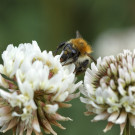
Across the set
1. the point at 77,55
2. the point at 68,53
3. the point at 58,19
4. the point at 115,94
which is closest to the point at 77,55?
the point at 77,55

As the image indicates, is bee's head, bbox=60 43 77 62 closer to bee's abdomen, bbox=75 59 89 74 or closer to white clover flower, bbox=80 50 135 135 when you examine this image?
bee's abdomen, bbox=75 59 89 74

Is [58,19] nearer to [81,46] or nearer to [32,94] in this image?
[81,46]

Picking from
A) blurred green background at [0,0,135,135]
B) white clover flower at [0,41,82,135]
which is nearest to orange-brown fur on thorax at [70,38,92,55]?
white clover flower at [0,41,82,135]

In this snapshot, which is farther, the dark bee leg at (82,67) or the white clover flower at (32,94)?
the dark bee leg at (82,67)

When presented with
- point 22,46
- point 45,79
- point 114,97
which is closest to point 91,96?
point 114,97

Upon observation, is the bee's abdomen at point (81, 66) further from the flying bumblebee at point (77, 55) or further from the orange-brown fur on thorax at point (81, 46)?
the orange-brown fur on thorax at point (81, 46)

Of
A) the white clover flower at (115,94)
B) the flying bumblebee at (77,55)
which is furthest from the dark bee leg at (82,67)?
the white clover flower at (115,94)

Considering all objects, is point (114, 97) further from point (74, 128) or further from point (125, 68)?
point (74, 128)
